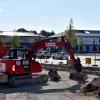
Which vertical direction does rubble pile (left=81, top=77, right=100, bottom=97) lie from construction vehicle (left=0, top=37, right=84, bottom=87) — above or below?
below

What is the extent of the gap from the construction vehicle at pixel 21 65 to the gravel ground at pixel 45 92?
1.79ft

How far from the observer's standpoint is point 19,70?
23.4m

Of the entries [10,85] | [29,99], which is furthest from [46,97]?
[10,85]

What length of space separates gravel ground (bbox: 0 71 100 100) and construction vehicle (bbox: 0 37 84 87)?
55 cm

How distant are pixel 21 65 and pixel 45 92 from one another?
392 centimetres

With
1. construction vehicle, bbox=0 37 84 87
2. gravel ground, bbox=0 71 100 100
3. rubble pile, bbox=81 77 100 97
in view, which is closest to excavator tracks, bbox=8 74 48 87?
construction vehicle, bbox=0 37 84 87

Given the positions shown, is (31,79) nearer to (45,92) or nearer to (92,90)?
(45,92)

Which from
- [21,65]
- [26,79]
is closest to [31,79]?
[26,79]

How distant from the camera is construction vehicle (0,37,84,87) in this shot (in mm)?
23188

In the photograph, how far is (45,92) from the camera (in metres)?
20.3

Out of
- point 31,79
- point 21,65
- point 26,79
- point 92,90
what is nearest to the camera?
point 92,90

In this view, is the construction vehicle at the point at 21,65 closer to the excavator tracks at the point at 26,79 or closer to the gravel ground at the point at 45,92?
the excavator tracks at the point at 26,79

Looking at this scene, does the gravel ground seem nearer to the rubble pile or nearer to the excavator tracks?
the excavator tracks

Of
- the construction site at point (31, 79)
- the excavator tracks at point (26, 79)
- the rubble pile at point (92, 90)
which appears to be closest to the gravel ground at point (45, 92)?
the construction site at point (31, 79)
